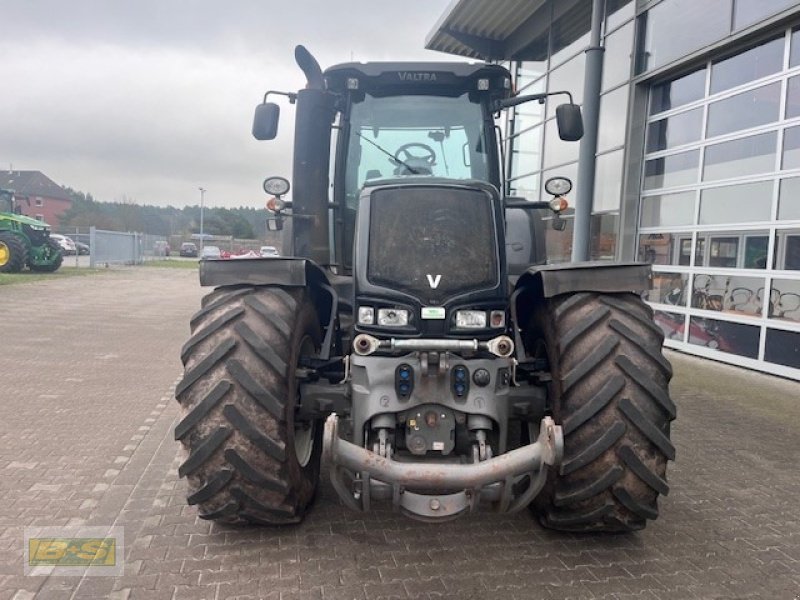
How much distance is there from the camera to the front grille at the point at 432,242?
3.20 metres

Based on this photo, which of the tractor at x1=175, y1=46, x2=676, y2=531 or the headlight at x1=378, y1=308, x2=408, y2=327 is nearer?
the tractor at x1=175, y1=46, x2=676, y2=531

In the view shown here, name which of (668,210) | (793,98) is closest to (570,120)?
(793,98)

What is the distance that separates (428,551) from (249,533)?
3.22ft

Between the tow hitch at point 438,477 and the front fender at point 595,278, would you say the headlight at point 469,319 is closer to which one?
the front fender at point 595,278

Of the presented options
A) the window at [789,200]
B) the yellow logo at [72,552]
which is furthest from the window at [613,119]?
the yellow logo at [72,552]

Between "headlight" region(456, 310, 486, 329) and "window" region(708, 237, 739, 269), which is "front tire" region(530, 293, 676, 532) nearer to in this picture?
"headlight" region(456, 310, 486, 329)

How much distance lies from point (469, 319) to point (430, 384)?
1.37 feet

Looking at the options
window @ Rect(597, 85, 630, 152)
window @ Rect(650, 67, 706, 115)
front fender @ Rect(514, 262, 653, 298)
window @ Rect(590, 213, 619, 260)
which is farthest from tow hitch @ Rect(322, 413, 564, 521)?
window @ Rect(597, 85, 630, 152)

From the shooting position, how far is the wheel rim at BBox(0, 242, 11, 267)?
805 inches

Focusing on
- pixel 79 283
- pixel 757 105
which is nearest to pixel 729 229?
pixel 757 105

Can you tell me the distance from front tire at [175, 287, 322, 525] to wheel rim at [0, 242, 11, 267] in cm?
2116

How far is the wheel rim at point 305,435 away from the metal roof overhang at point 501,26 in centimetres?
1151

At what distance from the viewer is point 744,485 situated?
4273mm

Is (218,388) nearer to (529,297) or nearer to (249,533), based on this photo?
(249,533)
